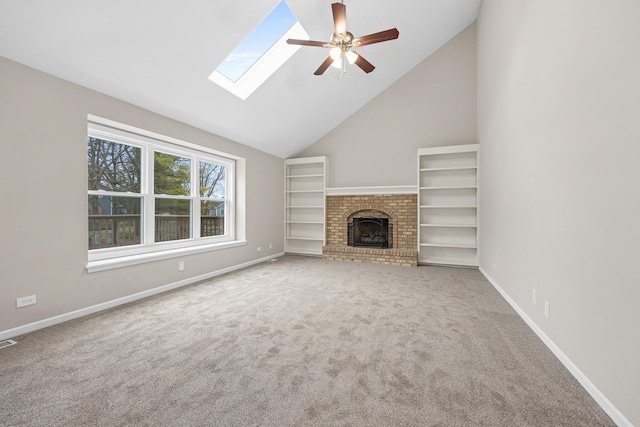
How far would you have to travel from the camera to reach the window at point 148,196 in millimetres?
3332

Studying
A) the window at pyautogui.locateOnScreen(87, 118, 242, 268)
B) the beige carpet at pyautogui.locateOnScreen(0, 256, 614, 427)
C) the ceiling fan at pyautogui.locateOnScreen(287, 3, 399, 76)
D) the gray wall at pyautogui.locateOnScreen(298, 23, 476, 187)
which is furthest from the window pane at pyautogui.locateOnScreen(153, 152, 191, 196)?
the gray wall at pyautogui.locateOnScreen(298, 23, 476, 187)

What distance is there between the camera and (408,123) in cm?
607

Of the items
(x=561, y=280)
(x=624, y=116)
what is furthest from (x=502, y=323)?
(x=624, y=116)

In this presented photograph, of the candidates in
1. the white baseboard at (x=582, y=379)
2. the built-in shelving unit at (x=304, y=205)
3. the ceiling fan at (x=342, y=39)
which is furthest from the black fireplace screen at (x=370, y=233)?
the ceiling fan at (x=342, y=39)

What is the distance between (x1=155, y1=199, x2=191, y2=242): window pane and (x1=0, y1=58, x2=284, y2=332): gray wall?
776 millimetres

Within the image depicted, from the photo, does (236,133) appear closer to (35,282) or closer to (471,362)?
(35,282)

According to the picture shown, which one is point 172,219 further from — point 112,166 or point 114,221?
point 112,166

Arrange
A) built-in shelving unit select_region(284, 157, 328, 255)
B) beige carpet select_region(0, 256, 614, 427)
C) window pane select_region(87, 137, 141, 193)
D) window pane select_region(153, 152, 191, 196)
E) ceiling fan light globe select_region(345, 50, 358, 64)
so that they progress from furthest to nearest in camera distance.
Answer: built-in shelving unit select_region(284, 157, 328, 255) → window pane select_region(153, 152, 191, 196) → ceiling fan light globe select_region(345, 50, 358, 64) → window pane select_region(87, 137, 141, 193) → beige carpet select_region(0, 256, 614, 427)

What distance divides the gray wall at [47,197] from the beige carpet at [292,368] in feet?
1.03

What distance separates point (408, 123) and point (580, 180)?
15.0 feet

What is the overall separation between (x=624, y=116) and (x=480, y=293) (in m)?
2.86

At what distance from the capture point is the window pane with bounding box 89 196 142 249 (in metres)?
3.29

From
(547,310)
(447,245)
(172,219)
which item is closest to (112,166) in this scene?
(172,219)

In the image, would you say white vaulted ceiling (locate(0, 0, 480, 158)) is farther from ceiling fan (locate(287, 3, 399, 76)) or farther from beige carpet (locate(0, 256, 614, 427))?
beige carpet (locate(0, 256, 614, 427))
